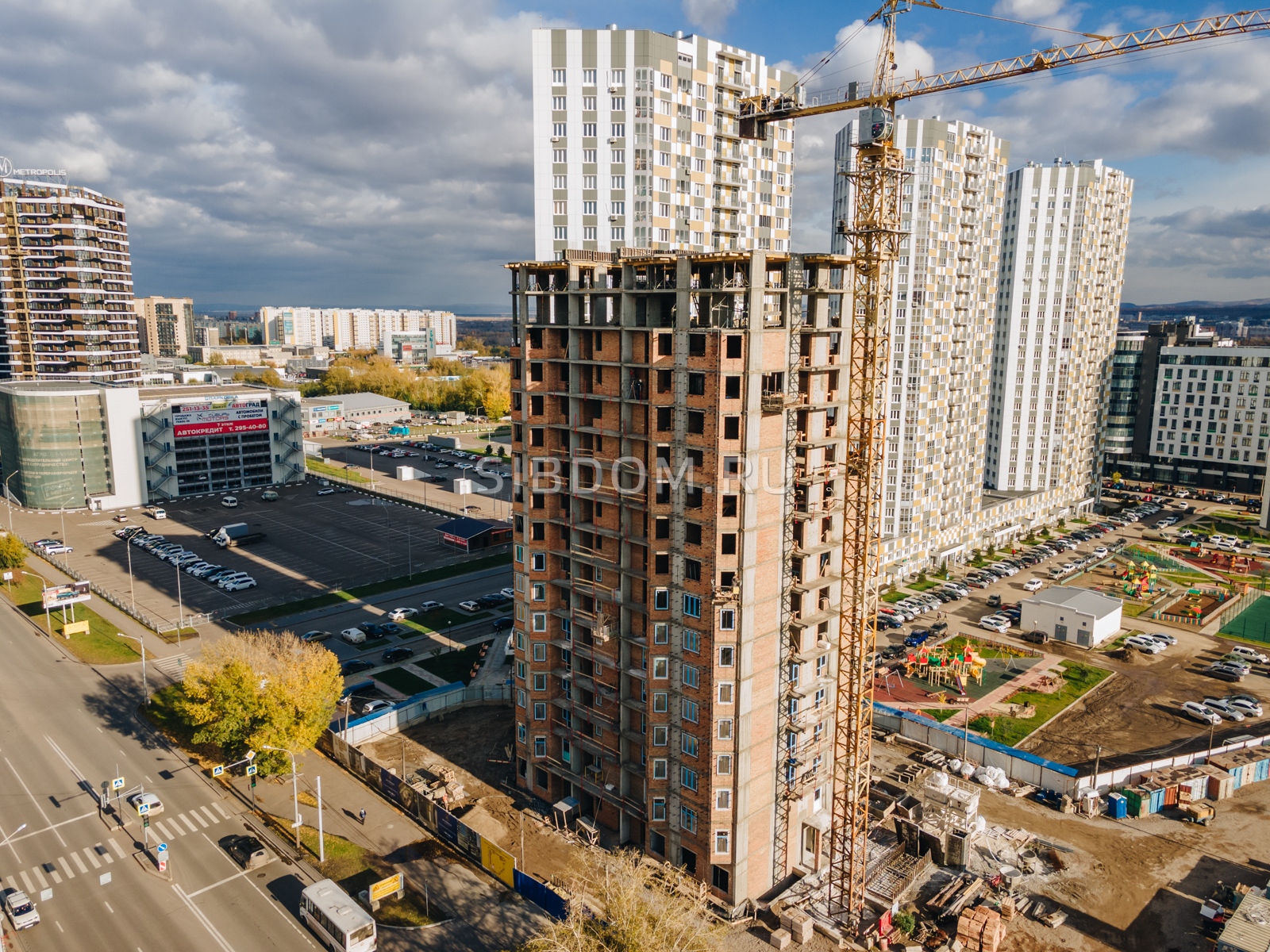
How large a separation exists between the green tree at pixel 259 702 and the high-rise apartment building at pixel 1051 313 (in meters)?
111

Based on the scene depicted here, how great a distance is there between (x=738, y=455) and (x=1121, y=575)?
90475 millimetres

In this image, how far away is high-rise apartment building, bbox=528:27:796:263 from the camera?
55.2 metres

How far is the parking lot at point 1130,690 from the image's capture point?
6469cm

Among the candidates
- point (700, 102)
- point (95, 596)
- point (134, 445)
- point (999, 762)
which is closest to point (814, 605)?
point (999, 762)

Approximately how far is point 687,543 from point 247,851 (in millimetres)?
32508

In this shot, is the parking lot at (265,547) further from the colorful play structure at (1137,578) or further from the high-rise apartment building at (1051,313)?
the high-rise apartment building at (1051,313)

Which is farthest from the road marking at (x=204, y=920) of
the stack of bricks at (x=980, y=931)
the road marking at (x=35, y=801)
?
the stack of bricks at (x=980, y=931)

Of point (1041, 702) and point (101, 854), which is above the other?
point (101, 854)

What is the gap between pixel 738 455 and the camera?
43.2 m

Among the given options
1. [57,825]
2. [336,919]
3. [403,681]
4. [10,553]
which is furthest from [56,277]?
[336,919]

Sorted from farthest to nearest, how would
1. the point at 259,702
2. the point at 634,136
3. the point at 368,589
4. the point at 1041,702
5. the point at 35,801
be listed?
1. the point at 368,589
2. the point at 1041,702
3. the point at 634,136
4. the point at 259,702
5. the point at 35,801

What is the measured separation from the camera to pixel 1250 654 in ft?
267

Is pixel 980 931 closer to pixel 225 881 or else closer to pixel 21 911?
pixel 225 881

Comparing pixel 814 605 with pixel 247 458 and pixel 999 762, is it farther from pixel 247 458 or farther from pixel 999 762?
pixel 247 458
